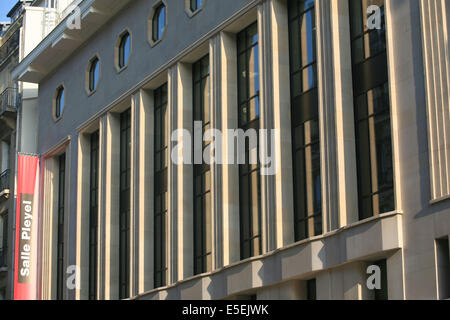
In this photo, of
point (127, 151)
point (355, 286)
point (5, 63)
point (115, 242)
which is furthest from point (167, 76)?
point (5, 63)

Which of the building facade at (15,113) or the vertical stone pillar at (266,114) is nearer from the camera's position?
the vertical stone pillar at (266,114)

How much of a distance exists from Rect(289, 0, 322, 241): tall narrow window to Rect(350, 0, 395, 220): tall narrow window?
1889 millimetres

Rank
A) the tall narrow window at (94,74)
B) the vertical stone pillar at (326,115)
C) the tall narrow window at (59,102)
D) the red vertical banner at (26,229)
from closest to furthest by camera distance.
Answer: the vertical stone pillar at (326,115) → the tall narrow window at (94,74) → the red vertical banner at (26,229) → the tall narrow window at (59,102)

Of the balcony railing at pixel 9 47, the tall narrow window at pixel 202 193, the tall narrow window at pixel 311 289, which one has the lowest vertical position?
the tall narrow window at pixel 311 289

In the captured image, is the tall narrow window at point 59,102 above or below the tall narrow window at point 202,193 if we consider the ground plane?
above

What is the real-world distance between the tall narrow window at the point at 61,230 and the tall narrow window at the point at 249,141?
14.6m

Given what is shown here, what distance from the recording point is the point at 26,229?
4647 cm

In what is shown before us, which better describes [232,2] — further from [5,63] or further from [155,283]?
[5,63]

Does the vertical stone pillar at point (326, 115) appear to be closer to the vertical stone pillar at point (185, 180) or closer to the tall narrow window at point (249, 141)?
the tall narrow window at point (249, 141)

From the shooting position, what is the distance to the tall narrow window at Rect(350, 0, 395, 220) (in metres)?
27.0

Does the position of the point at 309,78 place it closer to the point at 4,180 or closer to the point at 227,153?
the point at 227,153

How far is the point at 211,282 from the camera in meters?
32.9

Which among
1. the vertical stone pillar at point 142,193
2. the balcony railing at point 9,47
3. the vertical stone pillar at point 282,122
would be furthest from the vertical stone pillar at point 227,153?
the balcony railing at point 9,47

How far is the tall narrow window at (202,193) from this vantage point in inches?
1371
